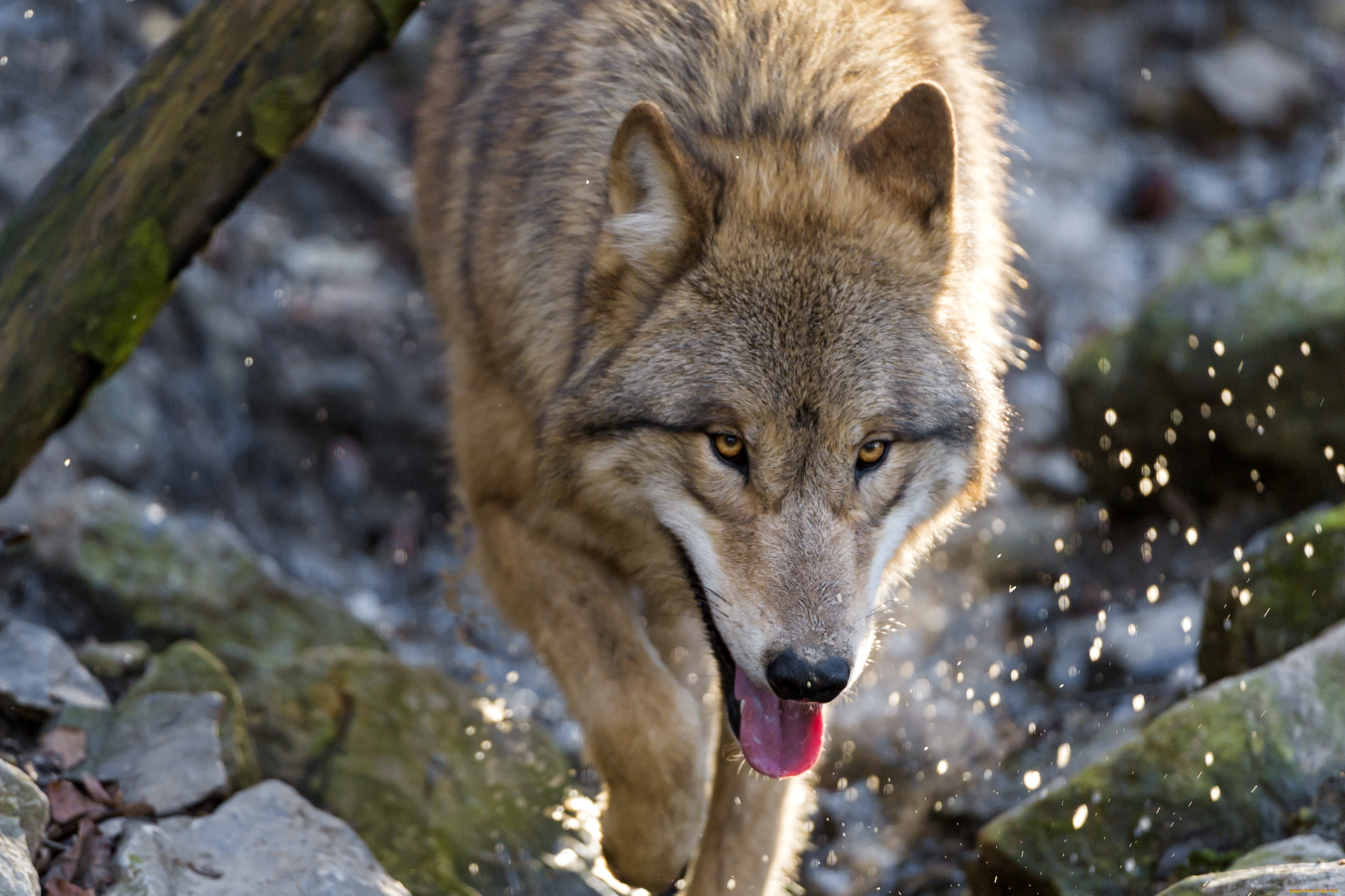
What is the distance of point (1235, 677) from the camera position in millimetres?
3664

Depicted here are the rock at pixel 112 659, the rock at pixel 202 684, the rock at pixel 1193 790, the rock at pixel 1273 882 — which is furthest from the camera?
the rock at pixel 112 659

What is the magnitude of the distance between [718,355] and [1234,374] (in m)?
3.63

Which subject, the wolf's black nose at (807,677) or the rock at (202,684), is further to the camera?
the rock at (202,684)

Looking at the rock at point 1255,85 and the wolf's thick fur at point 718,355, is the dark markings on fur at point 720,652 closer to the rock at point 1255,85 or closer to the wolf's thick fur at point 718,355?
the wolf's thick fur at point 718,355

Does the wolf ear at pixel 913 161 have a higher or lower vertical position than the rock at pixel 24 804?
higher

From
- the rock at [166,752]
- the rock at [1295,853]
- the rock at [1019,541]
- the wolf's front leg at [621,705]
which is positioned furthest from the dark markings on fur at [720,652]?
the rock at [1019,541]

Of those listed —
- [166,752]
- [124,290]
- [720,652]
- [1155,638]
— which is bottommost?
[1155,638]

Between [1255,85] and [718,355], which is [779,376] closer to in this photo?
[718,355]

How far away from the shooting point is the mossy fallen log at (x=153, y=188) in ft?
11.8

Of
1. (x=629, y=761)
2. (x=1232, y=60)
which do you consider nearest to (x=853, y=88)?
(x=629, y=761)

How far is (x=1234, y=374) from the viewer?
5.70 m

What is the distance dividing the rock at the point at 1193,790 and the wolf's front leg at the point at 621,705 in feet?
3.09

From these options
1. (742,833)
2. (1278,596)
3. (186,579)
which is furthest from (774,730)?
(186,579)

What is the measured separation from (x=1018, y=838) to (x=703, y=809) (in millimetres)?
907
